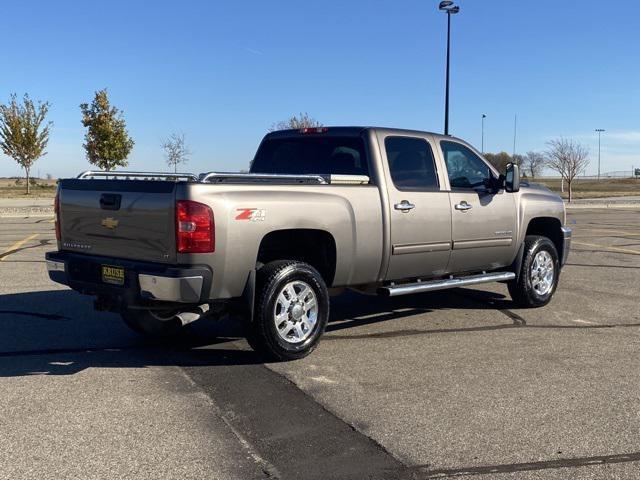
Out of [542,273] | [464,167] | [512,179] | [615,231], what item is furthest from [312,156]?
[615,231]

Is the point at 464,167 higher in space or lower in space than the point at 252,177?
higher

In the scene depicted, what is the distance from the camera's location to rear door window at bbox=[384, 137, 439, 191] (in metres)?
6.56

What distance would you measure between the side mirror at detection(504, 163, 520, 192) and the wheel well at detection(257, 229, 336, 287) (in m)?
2.47

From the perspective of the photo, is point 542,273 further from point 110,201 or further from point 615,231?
point 615,231

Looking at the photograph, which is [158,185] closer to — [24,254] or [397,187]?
[397,187]

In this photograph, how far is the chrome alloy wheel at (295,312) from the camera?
5.61 meters

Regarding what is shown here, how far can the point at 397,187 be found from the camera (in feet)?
21.0

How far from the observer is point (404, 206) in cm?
637

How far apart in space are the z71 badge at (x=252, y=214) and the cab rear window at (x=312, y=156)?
1.45m

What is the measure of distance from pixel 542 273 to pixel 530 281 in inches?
10.2

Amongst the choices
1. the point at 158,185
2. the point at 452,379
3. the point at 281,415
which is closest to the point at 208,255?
the point at 158,185

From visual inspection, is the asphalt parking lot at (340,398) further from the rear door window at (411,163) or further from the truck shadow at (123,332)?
the rear door window at (411,163)

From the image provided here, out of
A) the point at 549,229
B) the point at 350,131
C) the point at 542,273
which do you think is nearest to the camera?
the point at 350,131

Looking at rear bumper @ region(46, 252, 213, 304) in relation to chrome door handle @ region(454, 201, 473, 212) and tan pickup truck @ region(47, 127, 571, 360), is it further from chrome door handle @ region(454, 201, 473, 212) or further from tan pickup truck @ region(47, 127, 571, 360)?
chrome door handle @ region(454, 201, 473, 212)
